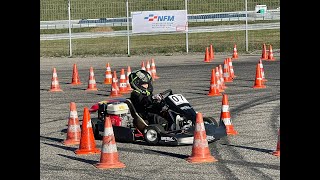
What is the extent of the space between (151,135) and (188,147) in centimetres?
63

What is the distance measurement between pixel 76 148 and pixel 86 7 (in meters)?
27.6

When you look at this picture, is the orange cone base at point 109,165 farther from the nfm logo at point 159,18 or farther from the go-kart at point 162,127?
the nfm logo at point 159,18

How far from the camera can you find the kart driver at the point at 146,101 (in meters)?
12.1

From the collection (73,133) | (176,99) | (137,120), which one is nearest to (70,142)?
(73,133)

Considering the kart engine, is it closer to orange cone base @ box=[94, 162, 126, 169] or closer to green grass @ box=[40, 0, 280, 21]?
orange cone base @ box=[94, 162, 126, 169]

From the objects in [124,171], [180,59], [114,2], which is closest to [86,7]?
[114,2]

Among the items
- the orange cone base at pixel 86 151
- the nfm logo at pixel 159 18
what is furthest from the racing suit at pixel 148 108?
the nfm logo at pixel 159 18

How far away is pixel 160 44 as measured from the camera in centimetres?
4044

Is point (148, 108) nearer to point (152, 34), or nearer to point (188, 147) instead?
point (188, 147)

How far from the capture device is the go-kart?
11641 mm

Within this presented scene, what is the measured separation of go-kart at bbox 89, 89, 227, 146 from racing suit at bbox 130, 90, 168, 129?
0.11m

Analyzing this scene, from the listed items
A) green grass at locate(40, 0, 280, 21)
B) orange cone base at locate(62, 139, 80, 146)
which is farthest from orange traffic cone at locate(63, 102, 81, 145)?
green grass at locate(40, 0, 280, 21)
